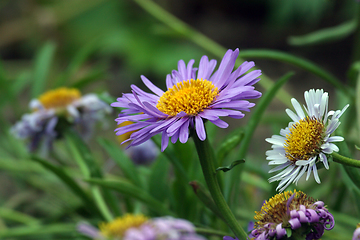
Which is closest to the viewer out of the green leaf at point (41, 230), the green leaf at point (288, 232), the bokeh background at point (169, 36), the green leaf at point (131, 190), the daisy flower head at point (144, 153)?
the green leaf at point (288, 232)

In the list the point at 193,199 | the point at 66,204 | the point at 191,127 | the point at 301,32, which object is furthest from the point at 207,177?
the point at 301,32

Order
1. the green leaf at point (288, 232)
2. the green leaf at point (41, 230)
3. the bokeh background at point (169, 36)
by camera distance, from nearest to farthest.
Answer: the green leaf at point (288, 232)
the green leaf at point (41, 230)
the bokeh background at point (169, 36)

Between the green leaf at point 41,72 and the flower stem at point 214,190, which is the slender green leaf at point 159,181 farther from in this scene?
the green leaf at point 41,72

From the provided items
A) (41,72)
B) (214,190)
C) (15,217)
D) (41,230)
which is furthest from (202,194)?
(41,72)

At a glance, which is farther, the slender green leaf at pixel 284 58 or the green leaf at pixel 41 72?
the green leaf at pixel 41 72

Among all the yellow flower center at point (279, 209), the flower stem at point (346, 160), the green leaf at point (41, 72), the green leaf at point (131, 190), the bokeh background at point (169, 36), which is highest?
the bokeh background at point (169, 36)

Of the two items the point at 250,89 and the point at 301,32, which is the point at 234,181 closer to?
the point at 250,89

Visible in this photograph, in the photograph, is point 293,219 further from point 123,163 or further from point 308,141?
point 123,163

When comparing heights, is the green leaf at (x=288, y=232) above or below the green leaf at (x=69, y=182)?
below

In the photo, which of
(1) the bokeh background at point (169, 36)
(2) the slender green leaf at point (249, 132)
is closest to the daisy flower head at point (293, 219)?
(2) the slender green leaf at point (249, 132)
